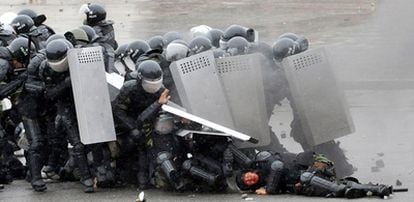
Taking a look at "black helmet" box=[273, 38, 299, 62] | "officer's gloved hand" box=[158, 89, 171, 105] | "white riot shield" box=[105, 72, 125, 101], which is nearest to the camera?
"officer's gloved hand" box=[158, 89, 171, 105]

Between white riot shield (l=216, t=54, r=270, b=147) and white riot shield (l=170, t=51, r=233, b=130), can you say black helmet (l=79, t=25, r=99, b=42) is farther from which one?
white riot shield (l=216, t=54, r=270, b=147)

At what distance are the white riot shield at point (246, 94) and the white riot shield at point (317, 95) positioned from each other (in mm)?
342

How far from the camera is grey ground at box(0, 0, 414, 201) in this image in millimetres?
11000

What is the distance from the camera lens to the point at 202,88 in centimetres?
1075

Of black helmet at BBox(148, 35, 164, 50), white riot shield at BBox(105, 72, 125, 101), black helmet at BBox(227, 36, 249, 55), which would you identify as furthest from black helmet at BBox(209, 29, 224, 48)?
white riot shield at BBox(105, 72, 125, 101)

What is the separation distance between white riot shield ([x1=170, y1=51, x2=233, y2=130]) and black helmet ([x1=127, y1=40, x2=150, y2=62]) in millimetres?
1209

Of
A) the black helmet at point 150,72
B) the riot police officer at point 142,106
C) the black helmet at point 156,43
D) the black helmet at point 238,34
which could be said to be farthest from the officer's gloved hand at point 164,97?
the black helmet at point 238,34

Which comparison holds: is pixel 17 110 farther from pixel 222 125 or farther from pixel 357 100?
pixel 357 100

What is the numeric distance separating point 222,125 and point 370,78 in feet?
16.1

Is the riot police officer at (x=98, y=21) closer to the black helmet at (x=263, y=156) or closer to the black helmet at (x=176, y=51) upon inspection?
the black helmet at (x=176, y=51)

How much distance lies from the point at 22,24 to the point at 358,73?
4.54 m

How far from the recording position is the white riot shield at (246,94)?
1076cm

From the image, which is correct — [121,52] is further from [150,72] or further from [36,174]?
[36,174]

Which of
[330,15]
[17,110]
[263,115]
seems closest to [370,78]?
[263,115]
